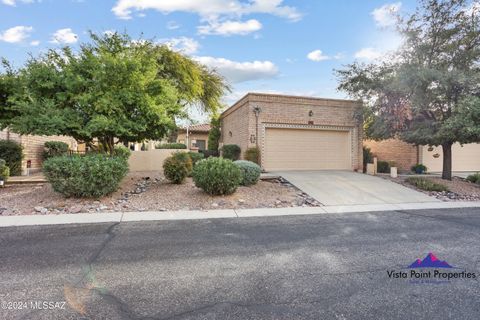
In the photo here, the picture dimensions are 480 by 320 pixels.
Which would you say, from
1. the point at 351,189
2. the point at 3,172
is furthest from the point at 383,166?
the point at 3,172

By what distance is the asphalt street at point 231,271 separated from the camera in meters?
2.73

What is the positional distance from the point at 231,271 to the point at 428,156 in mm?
17571

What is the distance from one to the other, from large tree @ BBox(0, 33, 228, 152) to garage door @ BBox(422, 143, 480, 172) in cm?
1577

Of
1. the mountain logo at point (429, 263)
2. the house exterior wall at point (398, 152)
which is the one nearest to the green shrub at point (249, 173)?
the mountain logo at point (429, 263)

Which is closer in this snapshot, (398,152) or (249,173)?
(249,173)

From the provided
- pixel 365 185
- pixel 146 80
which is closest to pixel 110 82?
pixel 146 80

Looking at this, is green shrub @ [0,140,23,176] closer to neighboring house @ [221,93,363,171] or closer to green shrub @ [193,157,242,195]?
green shrub @ [193,157,242,195]

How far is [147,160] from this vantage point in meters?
14.9

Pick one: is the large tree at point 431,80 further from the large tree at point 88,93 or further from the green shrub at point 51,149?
the green shrub at point 51,149

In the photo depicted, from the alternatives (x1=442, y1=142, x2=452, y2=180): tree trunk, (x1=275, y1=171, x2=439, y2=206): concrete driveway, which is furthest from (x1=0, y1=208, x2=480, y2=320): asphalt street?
(x1=442, y1=142, x2=452, y2=180): tree trunk

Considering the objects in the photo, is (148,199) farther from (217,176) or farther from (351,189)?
(351,189)

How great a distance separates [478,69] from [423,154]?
6.78m

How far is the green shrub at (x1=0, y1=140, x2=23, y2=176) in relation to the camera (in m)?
11.7

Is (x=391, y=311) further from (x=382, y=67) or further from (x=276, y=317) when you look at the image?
(x=382, y=67)
